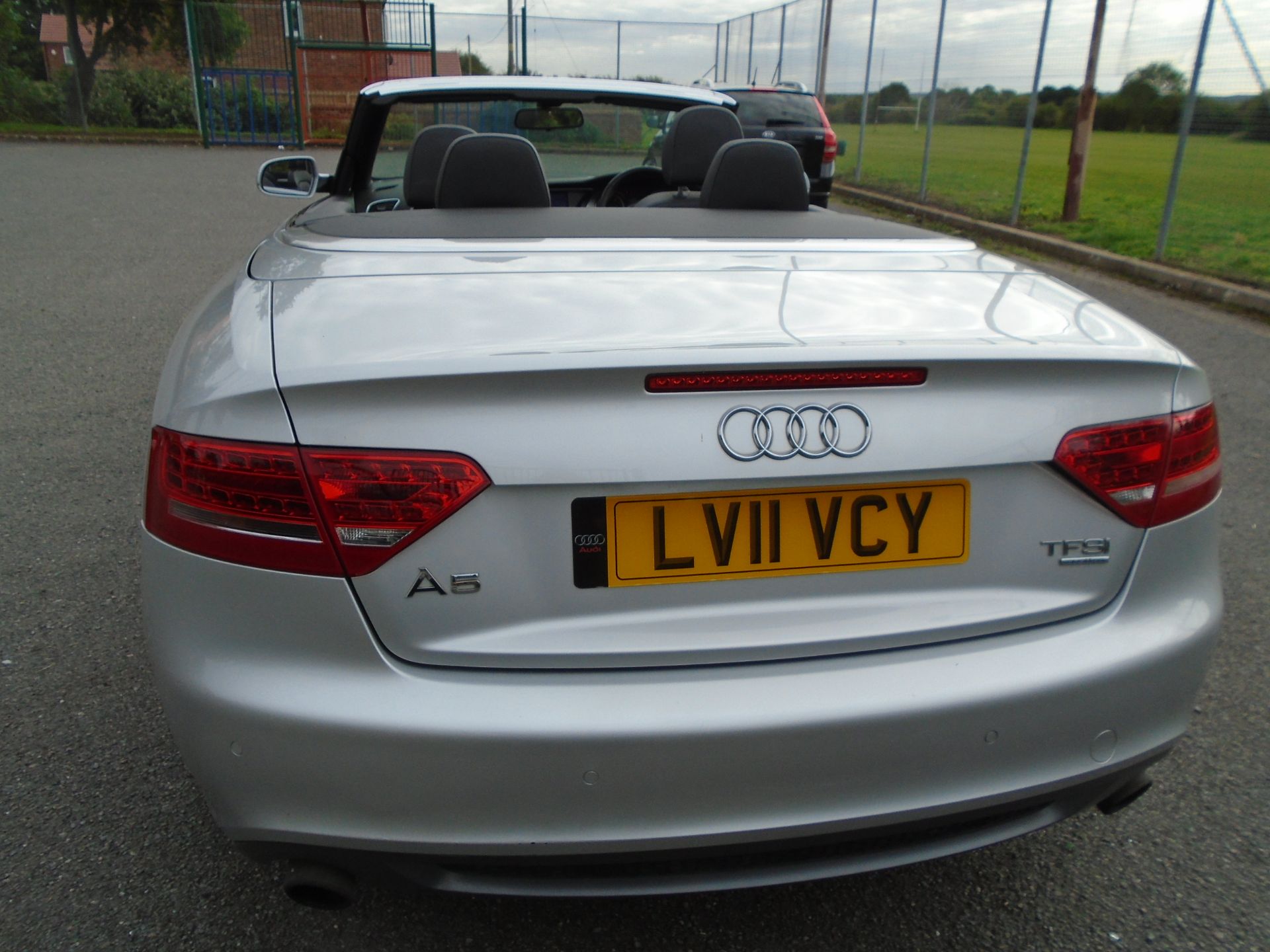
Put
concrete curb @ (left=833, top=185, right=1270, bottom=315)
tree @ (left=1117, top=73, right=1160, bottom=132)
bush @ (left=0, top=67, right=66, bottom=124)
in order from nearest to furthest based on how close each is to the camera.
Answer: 1. concrete curb @ (left=833, top=185, right=1270, bottom=315)
2. tree @ (left=1117, top=73, right=1160, bottom=132)
3. bush @ (left=0, top=67, right=66, bottom=124)

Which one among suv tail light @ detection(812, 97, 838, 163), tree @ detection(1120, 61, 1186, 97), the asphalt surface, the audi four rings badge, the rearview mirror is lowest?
the asphalt surface

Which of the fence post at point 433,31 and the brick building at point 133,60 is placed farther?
the brick building at point 133,60

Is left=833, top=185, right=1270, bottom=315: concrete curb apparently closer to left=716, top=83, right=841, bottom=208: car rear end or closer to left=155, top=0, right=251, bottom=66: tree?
left=716, top=83, right=841, bottom=208: car rear end

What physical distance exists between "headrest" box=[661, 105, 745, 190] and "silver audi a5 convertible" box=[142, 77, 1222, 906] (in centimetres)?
193

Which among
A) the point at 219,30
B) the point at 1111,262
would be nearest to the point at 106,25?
the point at 219,30

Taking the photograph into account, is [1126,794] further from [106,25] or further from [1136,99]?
[106,25]

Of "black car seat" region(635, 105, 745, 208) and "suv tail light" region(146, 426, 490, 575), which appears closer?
"suv tail light" region(146, 426, 490, 575)

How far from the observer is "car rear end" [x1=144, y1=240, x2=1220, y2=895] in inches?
57.1

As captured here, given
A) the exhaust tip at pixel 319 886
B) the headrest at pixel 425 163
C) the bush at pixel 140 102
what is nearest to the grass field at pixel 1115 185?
the headrest at pixel 425 163

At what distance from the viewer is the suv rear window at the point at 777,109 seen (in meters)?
14.3

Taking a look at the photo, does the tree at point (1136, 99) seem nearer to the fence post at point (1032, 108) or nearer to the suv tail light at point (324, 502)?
the fence post at point (1032, 108)

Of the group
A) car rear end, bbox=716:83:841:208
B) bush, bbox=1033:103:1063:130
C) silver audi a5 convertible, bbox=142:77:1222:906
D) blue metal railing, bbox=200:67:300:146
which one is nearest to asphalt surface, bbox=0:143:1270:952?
silver audi a5 convertible, bbox=142:77:1222:906

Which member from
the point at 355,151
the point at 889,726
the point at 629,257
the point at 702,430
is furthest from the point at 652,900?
the point at 355,151

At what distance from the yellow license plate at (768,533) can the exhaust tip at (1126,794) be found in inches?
22.1
